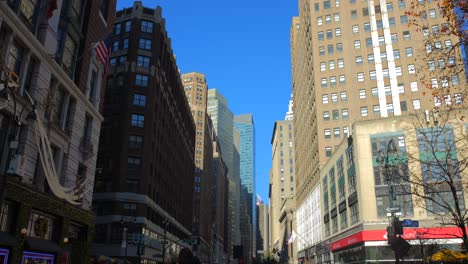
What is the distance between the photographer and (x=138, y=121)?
229ft

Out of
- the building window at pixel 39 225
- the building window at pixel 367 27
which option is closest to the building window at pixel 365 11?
the building window at pixel 367 27

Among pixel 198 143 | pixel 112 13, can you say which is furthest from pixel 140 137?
pixel 198 143

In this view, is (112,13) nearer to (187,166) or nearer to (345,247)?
(345,247)

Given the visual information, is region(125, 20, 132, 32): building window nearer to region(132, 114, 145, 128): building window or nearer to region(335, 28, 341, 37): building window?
region(132, 114, 145, 128): building window

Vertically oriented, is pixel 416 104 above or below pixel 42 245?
above

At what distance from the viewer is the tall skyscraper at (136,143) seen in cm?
6353

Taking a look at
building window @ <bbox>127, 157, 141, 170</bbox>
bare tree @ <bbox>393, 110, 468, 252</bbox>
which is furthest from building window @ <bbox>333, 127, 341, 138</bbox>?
building window @ <bbox>127, 157, 141, 170</bbox>

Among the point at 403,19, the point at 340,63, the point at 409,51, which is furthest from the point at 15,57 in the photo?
the point at 403,19

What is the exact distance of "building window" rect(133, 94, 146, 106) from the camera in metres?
70.7

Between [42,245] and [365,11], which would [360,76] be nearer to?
[365,11]

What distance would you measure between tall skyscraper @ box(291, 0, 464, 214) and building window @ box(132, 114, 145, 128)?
32.5 m

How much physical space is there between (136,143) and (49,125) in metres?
42.2

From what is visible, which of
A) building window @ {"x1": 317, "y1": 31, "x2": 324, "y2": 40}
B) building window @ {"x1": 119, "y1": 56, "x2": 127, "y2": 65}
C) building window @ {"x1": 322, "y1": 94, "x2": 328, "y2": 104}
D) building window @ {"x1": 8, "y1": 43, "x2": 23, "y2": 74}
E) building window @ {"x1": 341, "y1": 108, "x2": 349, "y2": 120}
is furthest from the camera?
building window @ {"x1": 317, "y1": 31, "x2": 324, "y2": 40}

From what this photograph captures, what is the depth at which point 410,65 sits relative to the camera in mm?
76250
